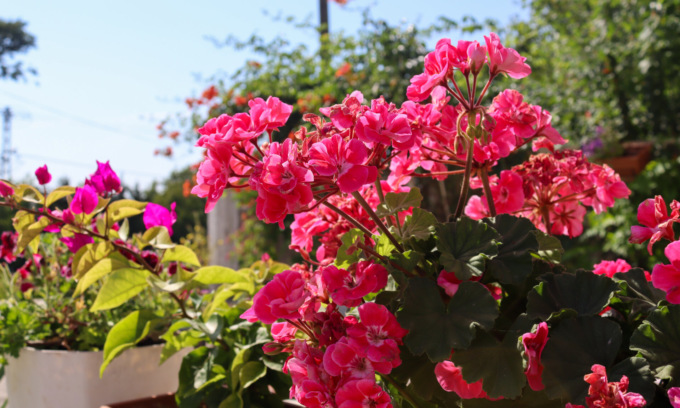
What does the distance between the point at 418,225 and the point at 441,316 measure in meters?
0.09

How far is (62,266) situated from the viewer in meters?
1.25

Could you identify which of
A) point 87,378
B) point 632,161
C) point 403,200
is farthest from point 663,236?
point 632,161

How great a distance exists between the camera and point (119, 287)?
0.85 meters

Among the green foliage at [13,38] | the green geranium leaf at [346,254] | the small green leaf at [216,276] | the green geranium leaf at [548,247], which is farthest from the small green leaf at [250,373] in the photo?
the green foliage at [13,38]

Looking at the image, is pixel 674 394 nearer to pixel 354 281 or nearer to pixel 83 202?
pixel 354 281

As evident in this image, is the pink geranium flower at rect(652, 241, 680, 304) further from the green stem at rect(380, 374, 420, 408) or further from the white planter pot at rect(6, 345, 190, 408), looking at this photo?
the white planter pot at rect(6, 345, 190, 408)

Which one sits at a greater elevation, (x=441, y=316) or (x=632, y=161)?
(x=632, y=161)

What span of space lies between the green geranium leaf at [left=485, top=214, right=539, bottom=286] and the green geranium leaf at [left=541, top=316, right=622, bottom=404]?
57 millimetres

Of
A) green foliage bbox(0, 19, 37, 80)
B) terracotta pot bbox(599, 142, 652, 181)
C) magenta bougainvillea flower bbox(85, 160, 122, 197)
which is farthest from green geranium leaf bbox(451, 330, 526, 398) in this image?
green foliage bbox(0, 19, 37, 80)

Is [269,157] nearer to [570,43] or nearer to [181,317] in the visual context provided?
[181,317]

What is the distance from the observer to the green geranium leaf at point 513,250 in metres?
0.52

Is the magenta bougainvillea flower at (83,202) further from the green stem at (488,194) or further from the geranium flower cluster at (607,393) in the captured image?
the geranium flower cluster at (607,393)

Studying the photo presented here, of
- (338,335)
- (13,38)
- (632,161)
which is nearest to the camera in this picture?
(338,335)

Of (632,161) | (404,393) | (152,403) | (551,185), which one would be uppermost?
(632,161)
